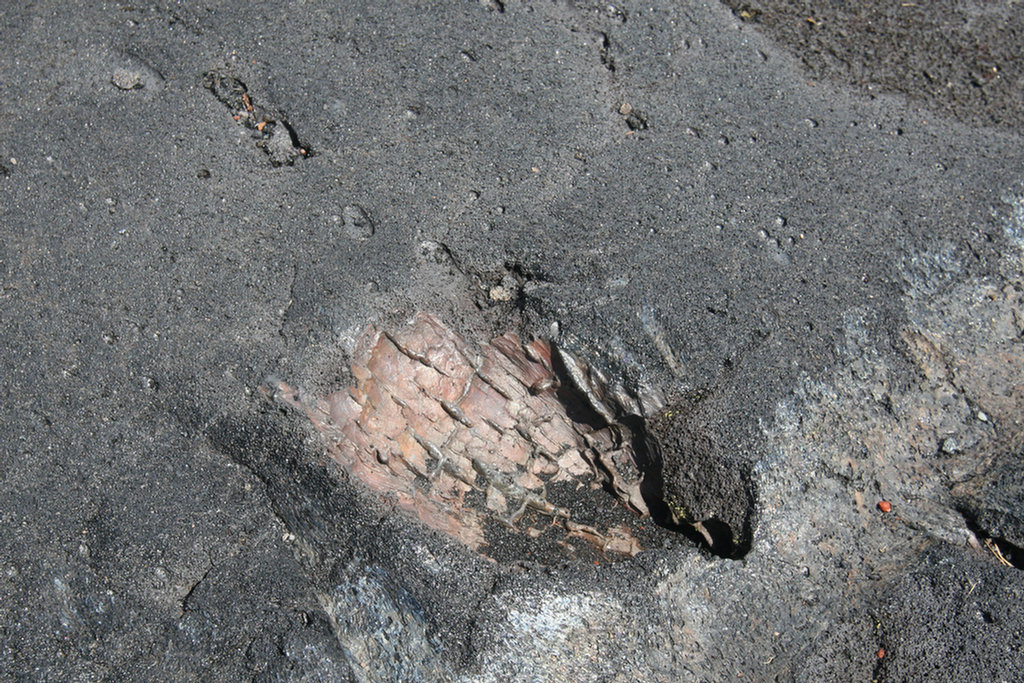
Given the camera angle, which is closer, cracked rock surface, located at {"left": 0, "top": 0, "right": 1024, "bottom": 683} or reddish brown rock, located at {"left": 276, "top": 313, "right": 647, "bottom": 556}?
cracked rock surface, located at {"left": 0, "top": 0, "right": 1024, "bottom": 683}

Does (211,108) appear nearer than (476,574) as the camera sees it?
No

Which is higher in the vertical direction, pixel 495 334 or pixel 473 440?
pixel 495 334

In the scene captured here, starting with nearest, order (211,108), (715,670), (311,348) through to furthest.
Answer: (715,670)
(311,348)
(211,108)

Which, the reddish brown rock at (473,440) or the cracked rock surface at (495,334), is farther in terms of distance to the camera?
the reddish brown rock at (473,440)

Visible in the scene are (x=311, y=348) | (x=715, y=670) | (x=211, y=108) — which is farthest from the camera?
(x=211, y=108)

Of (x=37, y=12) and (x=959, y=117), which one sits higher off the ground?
(x=959, y=117)

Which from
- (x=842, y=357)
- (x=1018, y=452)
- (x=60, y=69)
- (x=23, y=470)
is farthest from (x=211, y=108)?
(x=1018, y=452)

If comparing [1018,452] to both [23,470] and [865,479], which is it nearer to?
[865,479]

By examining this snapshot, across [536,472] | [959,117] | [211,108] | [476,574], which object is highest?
[959,117]
